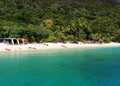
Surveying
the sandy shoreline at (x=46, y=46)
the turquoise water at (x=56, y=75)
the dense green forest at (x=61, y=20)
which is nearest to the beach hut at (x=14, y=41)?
the dense green forest at (x=61, y=20)

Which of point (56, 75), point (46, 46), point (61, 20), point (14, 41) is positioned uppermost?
point (61, 20)

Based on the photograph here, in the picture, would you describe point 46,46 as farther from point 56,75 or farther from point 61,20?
point 56,75

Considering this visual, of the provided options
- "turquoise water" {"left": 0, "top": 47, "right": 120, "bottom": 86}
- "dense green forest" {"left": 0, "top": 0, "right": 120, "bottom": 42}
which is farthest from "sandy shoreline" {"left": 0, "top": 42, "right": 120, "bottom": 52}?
"turquoise water" {"left": 0, "top": 47, "right": 120, "bottom": 86}

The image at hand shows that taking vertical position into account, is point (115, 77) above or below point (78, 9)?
below

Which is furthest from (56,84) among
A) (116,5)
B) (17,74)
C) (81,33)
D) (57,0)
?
(116,5)

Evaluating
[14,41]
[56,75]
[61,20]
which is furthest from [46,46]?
[56,75]

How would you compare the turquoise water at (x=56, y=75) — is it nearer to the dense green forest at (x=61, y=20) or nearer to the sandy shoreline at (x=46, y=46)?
the sandy shoreline at (x=46, y=46)

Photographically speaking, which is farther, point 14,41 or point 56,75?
point 14,41

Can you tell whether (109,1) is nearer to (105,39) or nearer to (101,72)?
(105,39)
